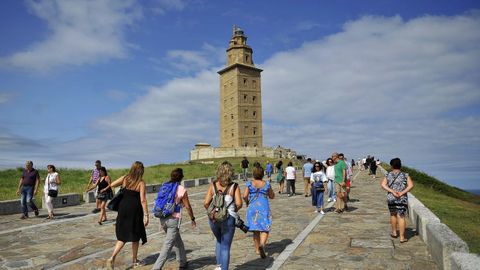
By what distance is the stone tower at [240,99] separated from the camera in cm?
7556

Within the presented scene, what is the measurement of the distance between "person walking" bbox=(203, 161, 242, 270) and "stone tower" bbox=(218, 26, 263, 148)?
223ft

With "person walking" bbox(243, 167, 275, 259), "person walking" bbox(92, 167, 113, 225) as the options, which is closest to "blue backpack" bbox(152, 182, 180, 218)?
"person walking" bbox(243, 167, 275, 259)

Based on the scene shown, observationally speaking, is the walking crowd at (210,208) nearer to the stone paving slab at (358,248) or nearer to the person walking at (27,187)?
the stone paving slab at (358,248)

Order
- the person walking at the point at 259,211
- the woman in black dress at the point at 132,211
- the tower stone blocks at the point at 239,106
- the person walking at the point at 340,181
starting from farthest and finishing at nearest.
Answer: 1. the tower stone blocks at the point at 239,106
2. the person walking at the point at 340,181
3. the person walking at the point at 259,211
4. the woman in black dress at the point at 132,211

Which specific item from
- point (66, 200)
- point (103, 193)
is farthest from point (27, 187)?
point (66, 200)

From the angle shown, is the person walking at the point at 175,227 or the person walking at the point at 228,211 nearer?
the person walking at the point at 228,211

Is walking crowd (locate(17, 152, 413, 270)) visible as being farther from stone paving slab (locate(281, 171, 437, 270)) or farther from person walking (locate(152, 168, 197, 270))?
stone paving slab (locate(281, 171, 437, 270))

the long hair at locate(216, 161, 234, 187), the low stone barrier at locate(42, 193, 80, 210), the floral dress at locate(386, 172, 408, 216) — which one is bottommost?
the low stone barrier at locate(42, 193, 80, 210)

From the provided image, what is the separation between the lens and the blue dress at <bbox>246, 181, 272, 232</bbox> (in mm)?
7223

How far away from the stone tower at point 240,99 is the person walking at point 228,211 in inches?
2677

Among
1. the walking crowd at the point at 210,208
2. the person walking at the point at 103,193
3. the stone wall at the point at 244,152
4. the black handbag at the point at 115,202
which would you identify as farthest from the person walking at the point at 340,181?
the stone wall at the point at 244,152

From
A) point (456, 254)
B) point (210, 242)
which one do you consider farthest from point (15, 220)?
point (456, 254)

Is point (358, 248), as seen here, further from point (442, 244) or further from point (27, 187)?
point (27, 187)

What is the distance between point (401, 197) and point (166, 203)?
5019mm
